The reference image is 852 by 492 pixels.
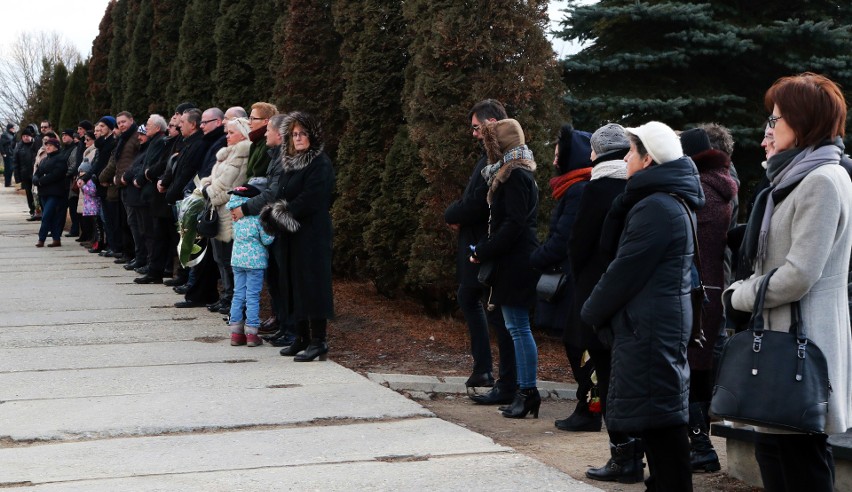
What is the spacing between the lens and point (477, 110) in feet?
24.1

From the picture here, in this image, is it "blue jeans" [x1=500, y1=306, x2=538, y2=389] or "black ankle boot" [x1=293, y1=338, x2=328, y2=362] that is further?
"black ankle boot" [x1=293, y1=338, x2=328, y2=362]

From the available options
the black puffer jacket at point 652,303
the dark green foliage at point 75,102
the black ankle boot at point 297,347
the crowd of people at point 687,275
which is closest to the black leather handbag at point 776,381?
the crowd of people at point 687,275

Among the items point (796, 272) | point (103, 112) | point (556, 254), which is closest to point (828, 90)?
point (796, 272)

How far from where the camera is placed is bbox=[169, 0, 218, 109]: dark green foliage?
19.5 metres

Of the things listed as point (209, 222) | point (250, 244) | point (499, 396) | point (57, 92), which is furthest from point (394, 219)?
point (57, 92)

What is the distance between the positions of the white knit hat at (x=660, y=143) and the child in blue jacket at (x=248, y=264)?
492 cm

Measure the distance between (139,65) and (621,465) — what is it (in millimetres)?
21651

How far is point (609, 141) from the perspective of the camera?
5879 mm

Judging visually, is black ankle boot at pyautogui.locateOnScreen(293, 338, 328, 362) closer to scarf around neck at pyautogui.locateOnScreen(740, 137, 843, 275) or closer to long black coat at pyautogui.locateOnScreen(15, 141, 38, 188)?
scarf around neck at pyautogui.locateOnScreen(740, 137, 843, 275)

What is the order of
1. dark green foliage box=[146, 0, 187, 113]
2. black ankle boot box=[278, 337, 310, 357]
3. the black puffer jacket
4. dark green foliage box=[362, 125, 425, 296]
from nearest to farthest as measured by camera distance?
the black puffer jacket
black ankle boot box=[278, 337, 310, 357]
dark green foliage box=[362, 125, 425, 296]
dark green foliage box=[146, 0, 187, 113]

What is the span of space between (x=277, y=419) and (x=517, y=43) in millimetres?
4450

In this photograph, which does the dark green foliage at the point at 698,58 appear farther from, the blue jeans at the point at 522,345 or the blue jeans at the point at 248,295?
the blue jeans at the point at 522,345

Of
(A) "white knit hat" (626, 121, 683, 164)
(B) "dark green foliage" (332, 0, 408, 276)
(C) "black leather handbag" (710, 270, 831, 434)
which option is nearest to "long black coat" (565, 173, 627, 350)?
(A) "white knit hat" (626, 121, 683, 164)

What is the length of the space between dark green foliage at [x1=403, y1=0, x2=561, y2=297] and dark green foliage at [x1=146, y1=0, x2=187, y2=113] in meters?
13.3
